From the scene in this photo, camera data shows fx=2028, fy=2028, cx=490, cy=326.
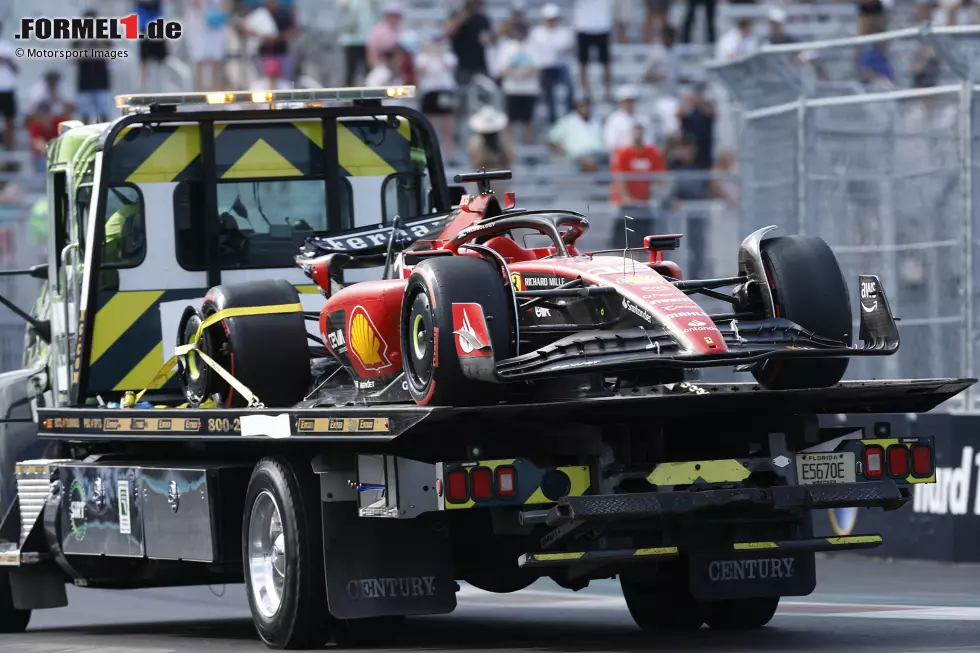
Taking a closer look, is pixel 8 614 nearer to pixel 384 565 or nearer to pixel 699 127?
pixel 384 565

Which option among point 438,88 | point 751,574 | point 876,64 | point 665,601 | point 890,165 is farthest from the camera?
point 438,88

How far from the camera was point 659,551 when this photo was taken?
28.6 feet

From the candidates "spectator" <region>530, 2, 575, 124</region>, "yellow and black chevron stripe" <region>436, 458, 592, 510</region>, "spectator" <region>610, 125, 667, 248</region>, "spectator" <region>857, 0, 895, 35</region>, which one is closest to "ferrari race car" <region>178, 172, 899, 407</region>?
"yellow and black chevron stripe" <region>436, 458, 592, 510</region>

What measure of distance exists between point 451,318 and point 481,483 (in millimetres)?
704

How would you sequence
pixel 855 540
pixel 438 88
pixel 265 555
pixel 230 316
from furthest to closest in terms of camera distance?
pixel 438 88, pixel 230 316, pixel 265 555, pixel 855 540

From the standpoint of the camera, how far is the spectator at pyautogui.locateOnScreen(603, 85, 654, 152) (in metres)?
23.7

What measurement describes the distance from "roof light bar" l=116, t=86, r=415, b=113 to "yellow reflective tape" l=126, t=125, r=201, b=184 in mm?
230

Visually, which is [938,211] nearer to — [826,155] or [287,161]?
[826,155]

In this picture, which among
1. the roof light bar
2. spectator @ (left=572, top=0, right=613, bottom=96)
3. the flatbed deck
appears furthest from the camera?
spectator @ (left=572, top=0, right=613, bottom=96)

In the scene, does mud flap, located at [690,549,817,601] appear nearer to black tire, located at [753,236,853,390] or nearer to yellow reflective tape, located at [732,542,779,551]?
yellow reflective tape, located at [732,542,779,551]

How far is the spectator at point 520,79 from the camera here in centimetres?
2569

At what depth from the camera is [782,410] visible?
29.7 ft

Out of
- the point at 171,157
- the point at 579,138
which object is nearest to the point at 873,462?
the point at 171,157

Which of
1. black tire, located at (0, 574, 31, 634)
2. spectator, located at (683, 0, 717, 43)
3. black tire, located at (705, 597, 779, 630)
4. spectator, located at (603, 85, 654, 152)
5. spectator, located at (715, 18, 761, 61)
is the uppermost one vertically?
spectator, located at (683, 0, 717, 43)
